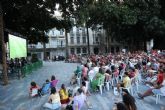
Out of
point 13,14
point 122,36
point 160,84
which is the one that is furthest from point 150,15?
point 160,84

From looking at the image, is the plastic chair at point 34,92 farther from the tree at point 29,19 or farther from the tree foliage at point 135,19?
the tree foliage at point 135,19

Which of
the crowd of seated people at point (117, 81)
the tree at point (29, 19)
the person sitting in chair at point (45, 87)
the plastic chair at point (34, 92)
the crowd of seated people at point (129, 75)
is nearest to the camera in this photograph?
the crowd of seated people at point (117, 81)

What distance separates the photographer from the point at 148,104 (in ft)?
48.2

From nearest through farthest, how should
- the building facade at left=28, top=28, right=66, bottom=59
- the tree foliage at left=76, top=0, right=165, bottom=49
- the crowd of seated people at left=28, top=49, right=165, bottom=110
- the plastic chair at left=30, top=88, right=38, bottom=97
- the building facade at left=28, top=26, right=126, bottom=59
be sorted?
the crowd of seated people at left=28, top=49, right=165, bottom=110
the plastic chair at left=30, top=88, right=38, bottom=97
the tree foliage at left=76, top=0, right=165, bottom=49
the building facade at left=28, top=28, right=66, bottom=59
the building facade at left=28, top=26, right=126, bottom=59

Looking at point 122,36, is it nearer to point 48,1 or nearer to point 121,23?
point 121,23

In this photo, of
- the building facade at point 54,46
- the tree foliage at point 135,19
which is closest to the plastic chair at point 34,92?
the tree foliage at point 135,19

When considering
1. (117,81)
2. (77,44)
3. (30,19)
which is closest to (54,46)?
(77,44)

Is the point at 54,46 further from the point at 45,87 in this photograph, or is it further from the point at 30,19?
the point at 45,87

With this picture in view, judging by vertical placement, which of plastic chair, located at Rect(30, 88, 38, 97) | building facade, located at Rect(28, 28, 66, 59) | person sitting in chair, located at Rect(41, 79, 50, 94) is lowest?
plastic chair, located at Rect(30, 88, 38, 97)

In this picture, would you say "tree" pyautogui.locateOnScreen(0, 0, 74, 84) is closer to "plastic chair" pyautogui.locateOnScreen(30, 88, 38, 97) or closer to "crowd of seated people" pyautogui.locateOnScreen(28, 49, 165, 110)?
"crowd of seated people" pyautogui.locateOnScreen(28, 49, 165, 110)

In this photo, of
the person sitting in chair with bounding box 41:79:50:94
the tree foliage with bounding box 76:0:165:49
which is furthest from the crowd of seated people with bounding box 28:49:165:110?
the tree foliage with bounding box 76:0:165:49

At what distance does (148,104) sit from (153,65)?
25.8 feet

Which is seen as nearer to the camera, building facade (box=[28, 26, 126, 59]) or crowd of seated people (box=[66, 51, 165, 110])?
crowd of seated people (box=[66, 51, 165, 110])

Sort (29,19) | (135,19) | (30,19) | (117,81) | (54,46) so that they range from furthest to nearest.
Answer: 1. (54,46)
2. (135,19)
3. (29,19)
4. (30,19)
5. (117,81)
